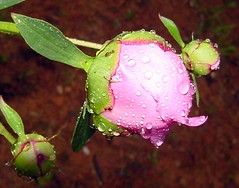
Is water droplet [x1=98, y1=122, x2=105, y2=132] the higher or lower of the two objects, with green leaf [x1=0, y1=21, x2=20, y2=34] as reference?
lower

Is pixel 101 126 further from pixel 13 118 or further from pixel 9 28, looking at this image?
pixel 9 28

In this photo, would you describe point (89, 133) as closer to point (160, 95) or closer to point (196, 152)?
point (160, 95)

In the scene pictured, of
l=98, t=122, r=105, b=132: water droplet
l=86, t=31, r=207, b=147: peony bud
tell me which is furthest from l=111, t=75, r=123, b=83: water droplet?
l=98, t=122, r=105, b=132: water droplet

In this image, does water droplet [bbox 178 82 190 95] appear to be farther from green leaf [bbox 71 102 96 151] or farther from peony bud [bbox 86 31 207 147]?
green leaf [bbox 71 102 96 151]

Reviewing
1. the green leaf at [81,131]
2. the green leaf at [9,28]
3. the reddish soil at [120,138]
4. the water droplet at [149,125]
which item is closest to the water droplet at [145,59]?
the water droplet at [149,125]

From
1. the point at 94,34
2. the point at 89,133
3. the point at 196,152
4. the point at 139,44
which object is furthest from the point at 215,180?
the point at 139,44

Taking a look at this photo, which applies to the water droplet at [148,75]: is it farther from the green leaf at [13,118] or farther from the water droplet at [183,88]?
the green leaf at [13,118]
